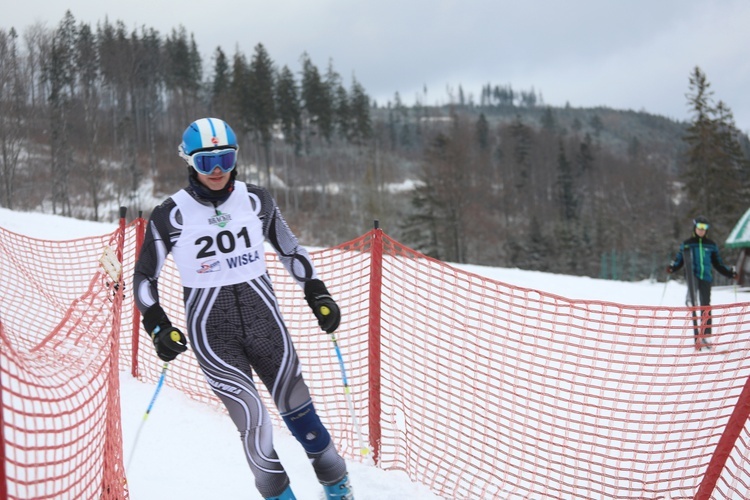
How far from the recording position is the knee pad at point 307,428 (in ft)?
9.78

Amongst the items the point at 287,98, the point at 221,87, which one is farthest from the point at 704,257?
the point at 221,87

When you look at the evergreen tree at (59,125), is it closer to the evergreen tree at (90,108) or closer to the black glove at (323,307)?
the evergreen tree at (90,108)

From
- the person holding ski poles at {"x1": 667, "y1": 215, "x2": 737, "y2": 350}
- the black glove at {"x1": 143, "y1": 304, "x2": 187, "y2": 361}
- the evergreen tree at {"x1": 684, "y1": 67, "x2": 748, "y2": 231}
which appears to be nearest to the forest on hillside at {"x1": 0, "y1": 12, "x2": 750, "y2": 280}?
the evergreen tree at {"x1": 684, "y1": 67, "x2": 748, "y2": 231}

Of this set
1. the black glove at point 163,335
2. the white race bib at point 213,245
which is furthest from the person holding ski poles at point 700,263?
the black glove at point 163,335

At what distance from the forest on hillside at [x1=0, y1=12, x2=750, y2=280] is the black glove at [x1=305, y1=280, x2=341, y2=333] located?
24.3 m

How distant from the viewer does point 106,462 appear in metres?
3.04

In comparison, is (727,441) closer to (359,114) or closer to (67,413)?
(67,413)

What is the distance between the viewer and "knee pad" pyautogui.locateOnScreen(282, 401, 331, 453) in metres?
2.98

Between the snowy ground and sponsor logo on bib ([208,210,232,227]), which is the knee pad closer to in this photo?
the snowy ground

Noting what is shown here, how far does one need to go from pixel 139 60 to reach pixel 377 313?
49.0 metres

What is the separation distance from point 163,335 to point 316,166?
67084mm

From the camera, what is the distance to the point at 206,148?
292 centimetres

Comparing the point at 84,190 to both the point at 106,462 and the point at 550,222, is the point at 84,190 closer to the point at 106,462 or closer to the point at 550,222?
the point at 106,462

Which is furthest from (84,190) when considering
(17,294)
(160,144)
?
(17,294)
